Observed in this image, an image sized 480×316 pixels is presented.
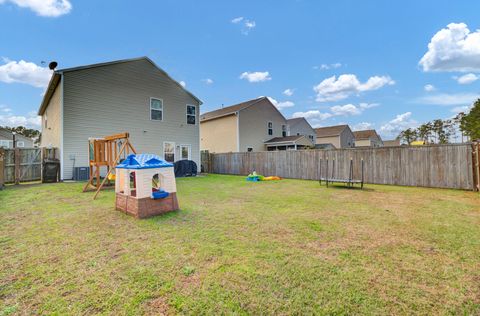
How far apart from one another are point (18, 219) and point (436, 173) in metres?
13.3

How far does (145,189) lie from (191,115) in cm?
1197

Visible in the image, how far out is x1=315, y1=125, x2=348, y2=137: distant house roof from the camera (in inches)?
1463

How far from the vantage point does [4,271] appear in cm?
262

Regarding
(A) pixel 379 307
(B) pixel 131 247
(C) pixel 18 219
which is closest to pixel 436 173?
(A) pixel 379 307

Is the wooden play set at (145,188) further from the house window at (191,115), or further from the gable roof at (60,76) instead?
the house window at (191,115)

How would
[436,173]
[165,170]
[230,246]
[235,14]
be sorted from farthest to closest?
[235,14]
[436,173]
[165,170]
[230,246]

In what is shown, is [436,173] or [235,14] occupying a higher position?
[235,14]

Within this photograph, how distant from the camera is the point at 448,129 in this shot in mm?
37438

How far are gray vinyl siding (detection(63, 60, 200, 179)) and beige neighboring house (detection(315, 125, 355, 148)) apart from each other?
1088 inches

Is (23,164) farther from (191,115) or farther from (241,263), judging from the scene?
(241,263)

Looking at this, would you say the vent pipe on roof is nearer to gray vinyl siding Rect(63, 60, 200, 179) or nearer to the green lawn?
gray vinyl siding Rect(63, 60, 200, 179)

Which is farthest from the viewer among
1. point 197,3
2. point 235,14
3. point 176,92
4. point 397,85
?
point 397,85

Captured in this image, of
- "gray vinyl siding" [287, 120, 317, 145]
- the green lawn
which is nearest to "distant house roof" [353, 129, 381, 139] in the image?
"gray vinyl siding" [287, 120, 317, 145]

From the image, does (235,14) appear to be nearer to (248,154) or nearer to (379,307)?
(248,154)
